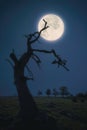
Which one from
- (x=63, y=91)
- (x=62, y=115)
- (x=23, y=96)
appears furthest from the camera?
(x=63, y=91)

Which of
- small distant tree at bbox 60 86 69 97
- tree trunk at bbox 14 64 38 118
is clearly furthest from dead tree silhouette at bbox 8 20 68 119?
small distant tree at bbox 60 86 69 97

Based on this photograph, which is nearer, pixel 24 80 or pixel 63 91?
pixel 24 80

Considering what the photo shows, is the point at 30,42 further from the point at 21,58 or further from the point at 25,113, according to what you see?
the point at 25,113

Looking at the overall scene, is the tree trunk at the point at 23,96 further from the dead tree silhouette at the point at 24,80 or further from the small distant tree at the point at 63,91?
the small distant tree at the point at 63,91

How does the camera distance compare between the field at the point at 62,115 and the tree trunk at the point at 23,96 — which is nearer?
the tree trunk at the point at 23,96

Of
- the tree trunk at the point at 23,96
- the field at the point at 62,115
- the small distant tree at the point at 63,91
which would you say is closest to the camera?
the tree trunk at the point at 23,96

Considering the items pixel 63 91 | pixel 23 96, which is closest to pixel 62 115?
pixel 23 96

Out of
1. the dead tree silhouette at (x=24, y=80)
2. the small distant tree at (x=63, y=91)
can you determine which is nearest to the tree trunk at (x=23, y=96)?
the dead tree silhouette at (x=24, y=80)

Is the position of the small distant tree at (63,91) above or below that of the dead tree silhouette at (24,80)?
above

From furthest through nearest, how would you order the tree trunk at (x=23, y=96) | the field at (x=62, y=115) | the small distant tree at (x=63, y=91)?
the small distant tree at (x=63, y=91) → the field at (x=62, y=115) → the tree trunk at (x=23, y=96)

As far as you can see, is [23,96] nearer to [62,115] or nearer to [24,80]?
[24,80]

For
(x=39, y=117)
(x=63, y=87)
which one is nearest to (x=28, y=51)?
(x=39, y=117)

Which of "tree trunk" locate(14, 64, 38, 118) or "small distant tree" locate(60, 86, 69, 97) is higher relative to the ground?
"small distant tree" locate(60, 86, 69, 97)

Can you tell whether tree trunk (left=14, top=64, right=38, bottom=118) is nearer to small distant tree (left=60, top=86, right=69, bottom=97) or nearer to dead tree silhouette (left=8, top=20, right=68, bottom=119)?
dead tree silhouette (left=8, top=20, right=68, bottom=119)
